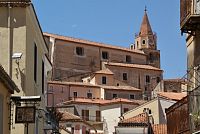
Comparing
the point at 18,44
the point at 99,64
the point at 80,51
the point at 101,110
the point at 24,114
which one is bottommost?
the point at 24,114

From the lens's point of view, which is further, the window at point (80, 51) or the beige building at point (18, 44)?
the window at point (80, 51)

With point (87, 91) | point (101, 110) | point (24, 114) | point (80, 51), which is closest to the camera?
point (24, 114)

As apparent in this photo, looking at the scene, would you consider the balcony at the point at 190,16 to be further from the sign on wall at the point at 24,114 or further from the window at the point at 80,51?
the window at the point at 80,51

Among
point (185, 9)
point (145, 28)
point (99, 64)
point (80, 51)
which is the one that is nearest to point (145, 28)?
point (145, 28)

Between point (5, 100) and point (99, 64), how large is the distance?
288ft

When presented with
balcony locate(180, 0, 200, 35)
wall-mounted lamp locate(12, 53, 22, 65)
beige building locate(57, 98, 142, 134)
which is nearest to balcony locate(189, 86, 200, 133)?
balcony locate(180, 0, 200, 35)

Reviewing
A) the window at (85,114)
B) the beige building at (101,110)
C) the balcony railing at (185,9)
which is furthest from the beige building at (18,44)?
the window at (85,114)

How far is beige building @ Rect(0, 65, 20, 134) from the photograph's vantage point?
15242 millimetres

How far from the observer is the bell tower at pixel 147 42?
120625mm

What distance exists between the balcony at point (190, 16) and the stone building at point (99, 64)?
241ft

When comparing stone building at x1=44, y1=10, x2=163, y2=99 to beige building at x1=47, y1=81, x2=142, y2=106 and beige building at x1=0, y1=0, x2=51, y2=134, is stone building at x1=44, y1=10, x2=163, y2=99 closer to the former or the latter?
beige building at x1=47, y1=81, x2=142, y2=106

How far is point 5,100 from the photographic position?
15.8 meters

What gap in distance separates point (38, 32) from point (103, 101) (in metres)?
59.2

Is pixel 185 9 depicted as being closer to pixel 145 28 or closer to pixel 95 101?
pixel 95 101
